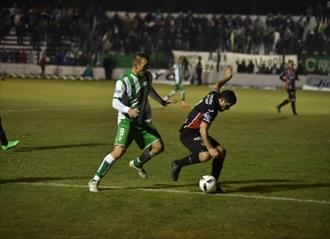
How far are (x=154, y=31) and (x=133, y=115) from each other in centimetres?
3592

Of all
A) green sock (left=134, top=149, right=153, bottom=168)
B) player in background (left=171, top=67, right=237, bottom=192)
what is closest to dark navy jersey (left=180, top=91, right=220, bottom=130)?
player in background (left=171, top=67, right=237, bottom=192)

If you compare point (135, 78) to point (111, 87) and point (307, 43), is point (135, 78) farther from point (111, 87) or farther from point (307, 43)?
point (307, 43)

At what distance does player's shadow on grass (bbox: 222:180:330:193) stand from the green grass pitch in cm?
2

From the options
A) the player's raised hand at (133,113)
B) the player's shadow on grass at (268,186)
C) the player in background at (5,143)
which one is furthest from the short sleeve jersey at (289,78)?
the player's raised hand at (133,113)

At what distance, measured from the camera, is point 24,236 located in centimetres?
761

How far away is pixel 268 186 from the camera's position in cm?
1120

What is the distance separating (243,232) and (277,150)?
7755mm

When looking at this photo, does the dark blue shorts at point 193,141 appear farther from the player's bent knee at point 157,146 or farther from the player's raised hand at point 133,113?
the player's raised hand at point 133,113

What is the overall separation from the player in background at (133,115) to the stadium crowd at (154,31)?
32713 mm

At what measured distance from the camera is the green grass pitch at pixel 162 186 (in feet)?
27.0

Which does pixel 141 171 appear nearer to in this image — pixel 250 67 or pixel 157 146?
pixel 157 146

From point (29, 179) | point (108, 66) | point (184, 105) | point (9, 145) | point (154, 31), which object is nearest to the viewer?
point (29, 179)

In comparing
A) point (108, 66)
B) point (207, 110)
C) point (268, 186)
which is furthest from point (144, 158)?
point (108, 66)

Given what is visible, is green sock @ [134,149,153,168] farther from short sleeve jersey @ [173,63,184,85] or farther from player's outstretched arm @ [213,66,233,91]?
short sleeve jersey @ [173,63,184,85]
